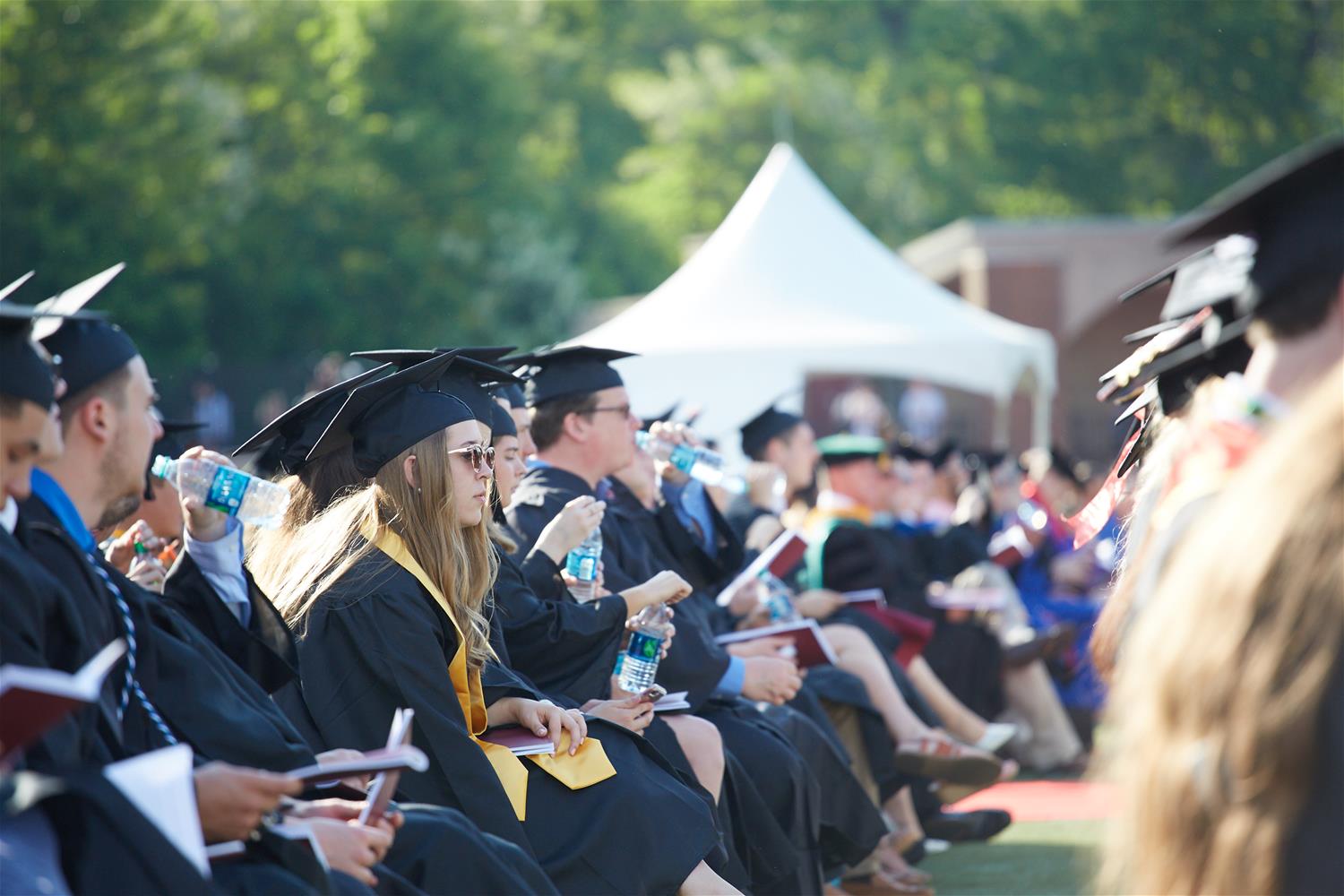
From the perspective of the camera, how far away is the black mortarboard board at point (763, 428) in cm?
850

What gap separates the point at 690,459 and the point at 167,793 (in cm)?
406

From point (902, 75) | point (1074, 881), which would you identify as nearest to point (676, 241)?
point (902, 75)

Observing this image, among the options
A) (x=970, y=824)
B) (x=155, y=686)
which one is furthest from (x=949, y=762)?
(x=155, y=686)

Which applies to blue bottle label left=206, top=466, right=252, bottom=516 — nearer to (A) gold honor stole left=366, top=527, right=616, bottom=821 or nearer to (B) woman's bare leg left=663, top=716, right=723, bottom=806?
(A) gold honor stole left=366, top=527, right=616, bottom=821

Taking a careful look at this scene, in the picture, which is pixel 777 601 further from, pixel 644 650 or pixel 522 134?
pixel 522 134

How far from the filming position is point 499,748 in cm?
429

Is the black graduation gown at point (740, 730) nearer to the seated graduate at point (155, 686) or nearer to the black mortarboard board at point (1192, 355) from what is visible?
the seated graduate at point (155, 686)

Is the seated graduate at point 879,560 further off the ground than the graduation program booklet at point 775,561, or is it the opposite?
the graduation program booklet at point 775,561

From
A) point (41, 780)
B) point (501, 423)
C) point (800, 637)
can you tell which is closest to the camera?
point (41, 780)

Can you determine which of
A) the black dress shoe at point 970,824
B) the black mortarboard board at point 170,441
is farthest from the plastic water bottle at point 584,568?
the black dress shoe at point 970,824

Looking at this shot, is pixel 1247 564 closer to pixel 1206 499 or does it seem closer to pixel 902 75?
pixel 1206 499

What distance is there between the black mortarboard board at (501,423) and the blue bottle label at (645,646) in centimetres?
76

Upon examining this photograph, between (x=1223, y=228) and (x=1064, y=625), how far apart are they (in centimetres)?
787

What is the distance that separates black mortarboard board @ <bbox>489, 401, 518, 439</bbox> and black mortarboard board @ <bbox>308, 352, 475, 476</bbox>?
46 centimetres
